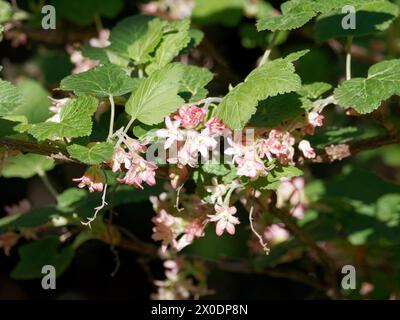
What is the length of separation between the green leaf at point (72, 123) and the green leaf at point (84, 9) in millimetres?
983

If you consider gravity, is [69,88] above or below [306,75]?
below

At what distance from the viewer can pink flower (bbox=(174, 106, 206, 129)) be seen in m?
→ 1.15

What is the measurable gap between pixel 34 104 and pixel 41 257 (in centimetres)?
33

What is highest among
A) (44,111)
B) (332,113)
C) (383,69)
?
(332,113)

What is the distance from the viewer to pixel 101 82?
1.21 meters

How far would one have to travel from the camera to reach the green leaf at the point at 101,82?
46.8 inches

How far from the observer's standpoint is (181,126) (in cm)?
118

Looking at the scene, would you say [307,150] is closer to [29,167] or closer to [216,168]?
[216,168]

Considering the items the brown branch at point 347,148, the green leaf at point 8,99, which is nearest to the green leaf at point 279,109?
the brown branch at point 347,148

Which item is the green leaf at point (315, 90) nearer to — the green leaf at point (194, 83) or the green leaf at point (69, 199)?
the green leaf at point (194, 83)

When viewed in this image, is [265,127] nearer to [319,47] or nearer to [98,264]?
[319,47]

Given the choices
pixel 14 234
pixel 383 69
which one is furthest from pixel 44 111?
pixel 383 69

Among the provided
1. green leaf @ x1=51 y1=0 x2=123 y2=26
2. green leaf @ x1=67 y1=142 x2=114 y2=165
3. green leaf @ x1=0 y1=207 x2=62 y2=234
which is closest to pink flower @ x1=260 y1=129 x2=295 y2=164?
green leaf @ x1=67 y1=142 x2=114 y2=165
